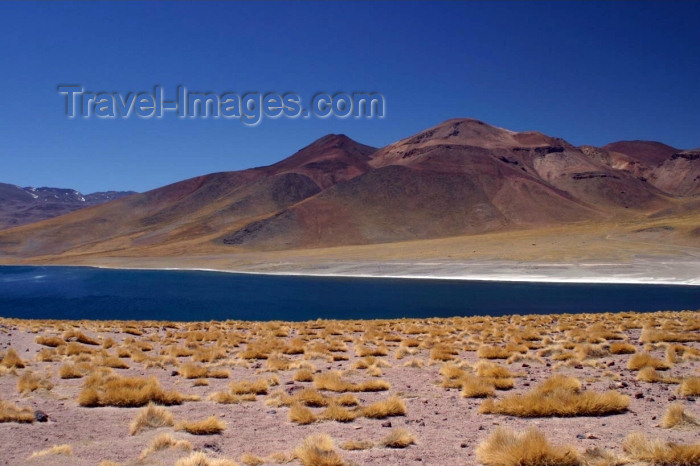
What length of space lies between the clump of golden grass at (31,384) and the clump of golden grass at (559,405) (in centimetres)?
764

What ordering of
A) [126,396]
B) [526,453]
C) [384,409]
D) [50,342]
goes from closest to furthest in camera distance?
[526,453]
[384,409]
[126,396]
[50,342]

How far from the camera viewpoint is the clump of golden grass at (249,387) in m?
10.4

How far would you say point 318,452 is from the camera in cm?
646

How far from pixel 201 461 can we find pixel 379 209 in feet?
473

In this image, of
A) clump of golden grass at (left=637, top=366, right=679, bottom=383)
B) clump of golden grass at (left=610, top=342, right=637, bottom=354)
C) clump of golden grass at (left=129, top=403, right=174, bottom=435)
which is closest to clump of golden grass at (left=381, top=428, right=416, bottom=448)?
clump of golden grass at (left=129, top=403, right=174, bottom=435)

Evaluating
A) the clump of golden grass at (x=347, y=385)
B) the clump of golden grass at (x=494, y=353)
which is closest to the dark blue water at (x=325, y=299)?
the clump of golden grass at (x=494, y=353)

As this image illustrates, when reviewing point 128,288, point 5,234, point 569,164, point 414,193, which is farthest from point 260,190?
point 128,288

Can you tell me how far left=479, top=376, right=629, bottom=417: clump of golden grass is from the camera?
324 inches

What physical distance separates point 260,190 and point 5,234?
8045cm

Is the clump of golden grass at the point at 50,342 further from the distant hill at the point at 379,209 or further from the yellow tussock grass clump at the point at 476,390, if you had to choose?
the distant hill at the point at 379,209

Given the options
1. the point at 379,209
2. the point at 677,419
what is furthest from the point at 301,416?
the point at 379,209

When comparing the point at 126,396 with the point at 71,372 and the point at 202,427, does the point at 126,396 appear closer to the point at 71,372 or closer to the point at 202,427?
the point at 202,427

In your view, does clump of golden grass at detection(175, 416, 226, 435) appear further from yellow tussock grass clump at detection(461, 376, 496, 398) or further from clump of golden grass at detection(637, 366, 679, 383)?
clump of golden grass at detection(637, 366, 679, 383)

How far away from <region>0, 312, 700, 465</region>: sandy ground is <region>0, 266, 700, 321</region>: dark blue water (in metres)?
26.0
